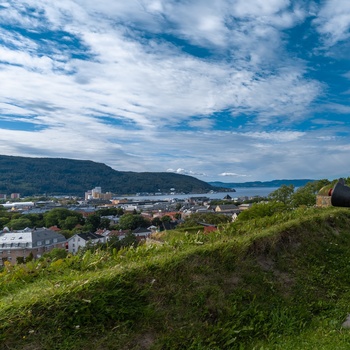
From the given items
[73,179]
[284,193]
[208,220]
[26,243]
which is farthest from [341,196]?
[73,179]

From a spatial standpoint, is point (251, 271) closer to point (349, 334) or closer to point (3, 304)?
point (349, 334)

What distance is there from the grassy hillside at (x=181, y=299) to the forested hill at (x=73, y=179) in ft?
447

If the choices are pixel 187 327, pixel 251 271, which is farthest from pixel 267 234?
pixel 187 327

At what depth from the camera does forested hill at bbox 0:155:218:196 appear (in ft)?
436

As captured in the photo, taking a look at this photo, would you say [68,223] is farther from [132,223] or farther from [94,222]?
[132,223]

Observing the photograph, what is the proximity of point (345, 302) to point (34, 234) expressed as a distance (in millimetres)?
28267

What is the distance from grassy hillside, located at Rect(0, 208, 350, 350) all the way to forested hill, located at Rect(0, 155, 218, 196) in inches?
5365

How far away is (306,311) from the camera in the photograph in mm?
3812

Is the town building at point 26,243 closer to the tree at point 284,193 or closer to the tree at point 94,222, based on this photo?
the tree at point 284,193

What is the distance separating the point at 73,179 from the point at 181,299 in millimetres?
157192

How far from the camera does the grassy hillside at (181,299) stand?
2.61 metres

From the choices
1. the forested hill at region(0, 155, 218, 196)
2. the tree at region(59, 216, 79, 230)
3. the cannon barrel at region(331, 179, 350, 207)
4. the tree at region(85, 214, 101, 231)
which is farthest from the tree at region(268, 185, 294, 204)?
the forested hill at region(0, 155, 218, 196)

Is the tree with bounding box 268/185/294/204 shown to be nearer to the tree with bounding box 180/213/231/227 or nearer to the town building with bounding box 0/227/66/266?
the tree with bounding box 180/213/231/227

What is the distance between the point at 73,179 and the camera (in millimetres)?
151875
